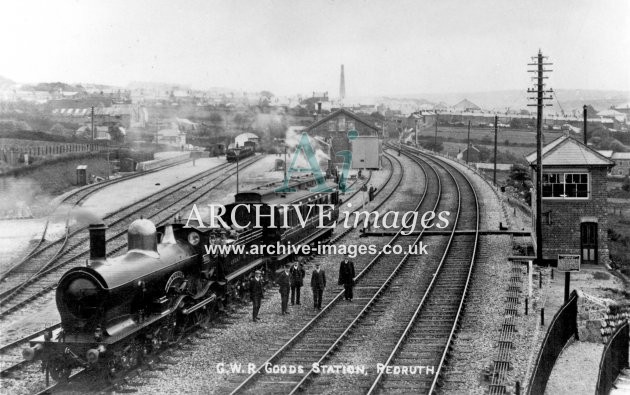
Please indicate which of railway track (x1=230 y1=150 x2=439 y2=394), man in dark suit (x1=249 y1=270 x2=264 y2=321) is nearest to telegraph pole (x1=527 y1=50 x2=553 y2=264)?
railway track (x1=230 y1=150 x2=439 y2=394)

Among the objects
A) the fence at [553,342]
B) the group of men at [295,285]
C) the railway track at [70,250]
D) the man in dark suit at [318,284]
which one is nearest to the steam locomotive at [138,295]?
the group of men at [295,285]

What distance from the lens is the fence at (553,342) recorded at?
39.1ft

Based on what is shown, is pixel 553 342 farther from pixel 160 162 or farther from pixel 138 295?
pixel 160 162

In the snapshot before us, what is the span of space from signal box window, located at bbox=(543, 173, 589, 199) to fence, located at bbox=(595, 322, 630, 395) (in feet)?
36.6

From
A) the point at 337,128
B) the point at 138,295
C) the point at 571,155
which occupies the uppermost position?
the point at 337,128

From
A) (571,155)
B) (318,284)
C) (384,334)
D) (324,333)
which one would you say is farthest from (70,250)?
(571,155)

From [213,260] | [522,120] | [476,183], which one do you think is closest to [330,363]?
[213,260]

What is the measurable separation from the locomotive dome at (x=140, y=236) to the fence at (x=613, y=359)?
9.22 meters

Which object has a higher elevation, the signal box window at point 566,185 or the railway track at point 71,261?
the signal box window at point 566,185

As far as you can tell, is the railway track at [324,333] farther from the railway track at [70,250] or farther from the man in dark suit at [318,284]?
the railway track at [70,250]

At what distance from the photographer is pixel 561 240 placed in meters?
27.7

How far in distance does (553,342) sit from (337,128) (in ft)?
145

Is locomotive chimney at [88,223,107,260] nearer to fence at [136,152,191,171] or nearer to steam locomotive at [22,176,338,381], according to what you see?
steam locomotive at [22,176,338,381]

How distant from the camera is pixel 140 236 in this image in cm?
1436
